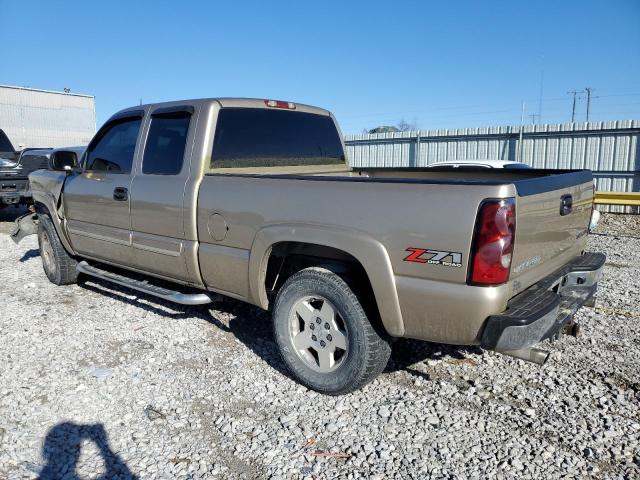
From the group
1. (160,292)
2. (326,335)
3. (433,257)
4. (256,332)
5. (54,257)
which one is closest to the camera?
(433,257)

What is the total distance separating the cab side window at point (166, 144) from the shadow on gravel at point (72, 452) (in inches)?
79.8

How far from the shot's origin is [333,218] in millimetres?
3133

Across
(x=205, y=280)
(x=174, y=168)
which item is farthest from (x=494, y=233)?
(x=174, y=168)

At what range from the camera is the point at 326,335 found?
11.2ft

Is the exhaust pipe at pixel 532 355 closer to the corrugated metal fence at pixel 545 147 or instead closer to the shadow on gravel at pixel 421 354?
the shadow on gravel at pixel 421 354

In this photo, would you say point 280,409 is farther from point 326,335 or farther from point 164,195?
point 164,195

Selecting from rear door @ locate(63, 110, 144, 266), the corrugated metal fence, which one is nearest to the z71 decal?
rear door @ locate(63, 110, 144, 266)

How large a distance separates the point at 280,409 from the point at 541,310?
1722 millimetres

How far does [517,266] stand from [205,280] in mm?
2373

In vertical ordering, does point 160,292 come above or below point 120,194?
below

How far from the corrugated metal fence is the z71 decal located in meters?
12.2

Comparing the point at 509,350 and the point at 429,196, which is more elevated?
the point at 429,196

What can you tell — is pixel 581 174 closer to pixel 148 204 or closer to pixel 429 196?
pixel 429 196

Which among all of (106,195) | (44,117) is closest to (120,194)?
(106,195)
